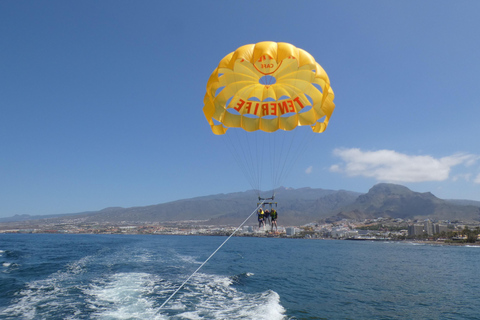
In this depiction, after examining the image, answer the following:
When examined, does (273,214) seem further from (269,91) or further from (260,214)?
(269,91)

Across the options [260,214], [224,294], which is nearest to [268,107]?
[260,214]

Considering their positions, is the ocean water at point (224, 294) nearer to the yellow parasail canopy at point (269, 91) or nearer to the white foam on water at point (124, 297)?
the white foam on water at point (124, 297)

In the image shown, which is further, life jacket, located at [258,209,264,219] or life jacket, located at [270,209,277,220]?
life jacket, located at [258,209,264,219]

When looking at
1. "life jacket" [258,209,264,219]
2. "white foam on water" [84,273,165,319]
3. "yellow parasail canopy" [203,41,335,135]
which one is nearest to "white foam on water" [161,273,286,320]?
"white foam on water" [84,273,165,319]

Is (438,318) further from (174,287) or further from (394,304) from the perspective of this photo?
(174,287)

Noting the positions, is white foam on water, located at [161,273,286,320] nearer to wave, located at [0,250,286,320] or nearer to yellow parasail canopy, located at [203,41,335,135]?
wave, located at [0,250,286,320]
